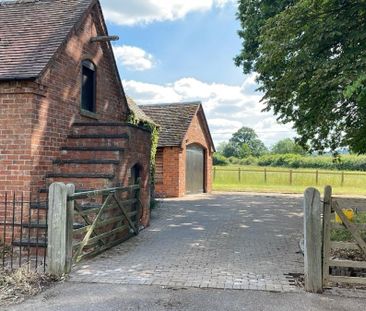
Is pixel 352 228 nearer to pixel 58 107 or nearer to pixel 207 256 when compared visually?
pixel 207 256

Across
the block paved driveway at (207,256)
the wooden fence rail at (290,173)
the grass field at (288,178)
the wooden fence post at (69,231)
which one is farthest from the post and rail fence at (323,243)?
the wooden fence rail at (290,173)

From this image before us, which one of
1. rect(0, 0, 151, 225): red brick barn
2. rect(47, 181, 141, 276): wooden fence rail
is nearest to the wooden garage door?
rect(0, 0, 151, 225): red brick barn

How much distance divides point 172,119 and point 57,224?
57.4 ft

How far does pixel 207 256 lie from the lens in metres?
8.12

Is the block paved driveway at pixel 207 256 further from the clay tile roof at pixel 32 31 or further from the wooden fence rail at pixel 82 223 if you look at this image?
the clay tile roof at pixel 32 31

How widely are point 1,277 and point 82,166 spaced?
382cm

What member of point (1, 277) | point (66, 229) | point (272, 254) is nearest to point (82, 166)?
point (66, 229)

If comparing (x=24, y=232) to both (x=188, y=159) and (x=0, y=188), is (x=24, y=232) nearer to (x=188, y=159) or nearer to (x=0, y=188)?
(x=0, y=188)

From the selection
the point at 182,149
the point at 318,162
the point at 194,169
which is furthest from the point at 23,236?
the point at 318,162

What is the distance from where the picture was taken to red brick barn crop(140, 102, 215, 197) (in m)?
22.0

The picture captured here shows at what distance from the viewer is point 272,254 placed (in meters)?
8.43

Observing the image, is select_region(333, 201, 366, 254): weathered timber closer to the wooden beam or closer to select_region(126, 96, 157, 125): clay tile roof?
the wooden beam

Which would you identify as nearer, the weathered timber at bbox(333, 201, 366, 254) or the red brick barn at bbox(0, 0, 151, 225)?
the weathered timber at bbox(333, 201, 366, 254)

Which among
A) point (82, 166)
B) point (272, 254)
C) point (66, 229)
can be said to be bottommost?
point (272, 254)
